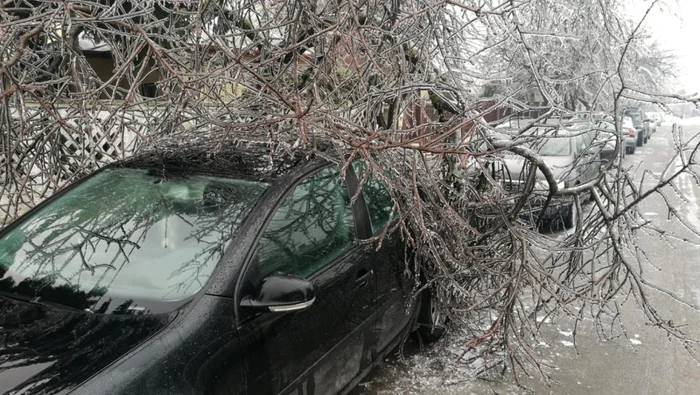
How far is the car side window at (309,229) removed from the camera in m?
2.45

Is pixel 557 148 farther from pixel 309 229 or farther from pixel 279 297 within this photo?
pixel 279 297

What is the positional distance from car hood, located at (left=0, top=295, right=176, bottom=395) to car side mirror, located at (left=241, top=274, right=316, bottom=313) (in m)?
0.34

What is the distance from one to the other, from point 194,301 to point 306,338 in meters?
0.64

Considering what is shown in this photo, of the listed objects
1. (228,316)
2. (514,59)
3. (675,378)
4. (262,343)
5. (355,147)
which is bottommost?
(675,378)

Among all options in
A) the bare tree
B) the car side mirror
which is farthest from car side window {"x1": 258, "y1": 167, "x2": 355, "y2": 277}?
the bare tree

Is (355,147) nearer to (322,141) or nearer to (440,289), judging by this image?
(322,141)

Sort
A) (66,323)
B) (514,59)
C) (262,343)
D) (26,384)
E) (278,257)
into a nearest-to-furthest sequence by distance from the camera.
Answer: (26,384)
(66,323)
(262,343)
(278,257)
(514,59)

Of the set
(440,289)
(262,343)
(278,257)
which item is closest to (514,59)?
(440,289)

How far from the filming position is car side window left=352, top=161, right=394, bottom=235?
3266 mm

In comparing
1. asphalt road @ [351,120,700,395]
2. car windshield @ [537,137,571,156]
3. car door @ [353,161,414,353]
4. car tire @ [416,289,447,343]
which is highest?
car windshield @ [537,137,571,156]

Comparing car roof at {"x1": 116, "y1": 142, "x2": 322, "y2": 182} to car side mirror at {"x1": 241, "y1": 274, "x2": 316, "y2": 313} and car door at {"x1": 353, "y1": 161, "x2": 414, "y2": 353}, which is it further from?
car side mirror at {"x1": 241, "y1": 274, "x2": 316, "y2": 313}

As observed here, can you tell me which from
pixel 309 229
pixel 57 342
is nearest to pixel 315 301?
pixel 309 229

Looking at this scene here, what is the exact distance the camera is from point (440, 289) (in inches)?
152

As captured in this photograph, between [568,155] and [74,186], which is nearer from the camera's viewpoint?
[74,186]
